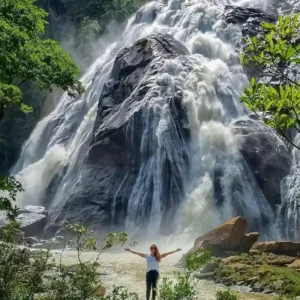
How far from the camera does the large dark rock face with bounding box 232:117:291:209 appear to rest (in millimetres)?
29531

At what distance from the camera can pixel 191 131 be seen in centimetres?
3228

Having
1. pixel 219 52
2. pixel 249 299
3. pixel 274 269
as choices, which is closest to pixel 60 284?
pixel 249 299

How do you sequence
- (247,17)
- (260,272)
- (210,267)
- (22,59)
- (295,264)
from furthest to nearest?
(247,17), (210,267), (295,264), (260,272), (22,59)

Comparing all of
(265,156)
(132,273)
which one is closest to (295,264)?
(132,273)

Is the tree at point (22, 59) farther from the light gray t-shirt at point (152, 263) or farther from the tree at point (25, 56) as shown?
the light gray t-shirt at point (152, 263)

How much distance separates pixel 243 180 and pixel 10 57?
74.6 ft

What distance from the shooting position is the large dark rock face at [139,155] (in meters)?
29.5

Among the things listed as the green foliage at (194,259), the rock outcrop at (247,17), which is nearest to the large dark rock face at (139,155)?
the rock outcrop at (247,17)

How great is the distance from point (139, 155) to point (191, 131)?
436 centimetres

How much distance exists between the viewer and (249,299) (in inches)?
553

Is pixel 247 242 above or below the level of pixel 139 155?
below

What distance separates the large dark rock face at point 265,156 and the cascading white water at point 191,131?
603 mm

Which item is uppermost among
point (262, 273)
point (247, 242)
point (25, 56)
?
point (25, 56)

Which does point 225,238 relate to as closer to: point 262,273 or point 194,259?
point 262,273
